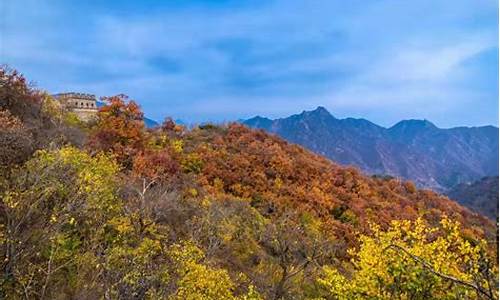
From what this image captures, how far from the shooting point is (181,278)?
13727 mm

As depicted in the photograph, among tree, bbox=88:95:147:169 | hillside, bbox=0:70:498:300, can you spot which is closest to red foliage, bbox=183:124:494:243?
hillside, bbox=0:70:498:300

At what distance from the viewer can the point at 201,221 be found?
854 inches

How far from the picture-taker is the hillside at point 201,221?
36.2 feet

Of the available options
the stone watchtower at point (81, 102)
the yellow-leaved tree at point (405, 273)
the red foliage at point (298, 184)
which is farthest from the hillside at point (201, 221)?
the stone watchtower at point (81, 102)

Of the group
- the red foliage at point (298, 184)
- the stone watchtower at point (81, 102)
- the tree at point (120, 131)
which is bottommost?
the red foliage at point (298, 184)

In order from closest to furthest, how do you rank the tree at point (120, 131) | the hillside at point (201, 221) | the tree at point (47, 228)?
1. the tree at point (47, 228)
2. the hillside at point (201, 221)
3. the tree at point (120, 131)

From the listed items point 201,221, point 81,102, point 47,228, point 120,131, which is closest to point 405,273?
point 47,228

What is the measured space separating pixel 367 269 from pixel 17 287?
823cm

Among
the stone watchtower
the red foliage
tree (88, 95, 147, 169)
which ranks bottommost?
the red foliage

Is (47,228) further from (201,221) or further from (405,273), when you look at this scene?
(201,221)

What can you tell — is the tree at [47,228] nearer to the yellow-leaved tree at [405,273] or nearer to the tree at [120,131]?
the yellow-leaved tree at [405,273]

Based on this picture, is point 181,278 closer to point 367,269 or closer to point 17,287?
point 17,287

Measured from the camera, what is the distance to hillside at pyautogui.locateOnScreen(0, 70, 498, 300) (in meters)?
11.0

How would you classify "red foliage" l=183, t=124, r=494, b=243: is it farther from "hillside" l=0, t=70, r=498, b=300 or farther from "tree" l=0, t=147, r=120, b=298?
"tree" l=0, t=147, r=120, b=298
